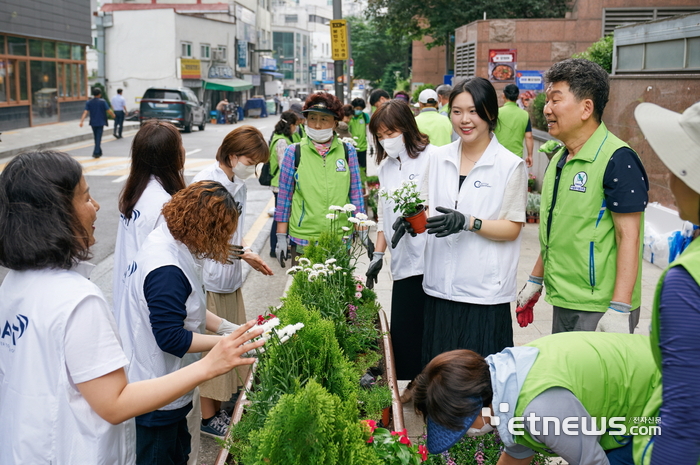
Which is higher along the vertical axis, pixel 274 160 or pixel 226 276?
pixel 274 160

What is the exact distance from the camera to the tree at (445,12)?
68.5ft

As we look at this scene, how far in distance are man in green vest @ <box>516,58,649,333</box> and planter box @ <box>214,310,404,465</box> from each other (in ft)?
3.12

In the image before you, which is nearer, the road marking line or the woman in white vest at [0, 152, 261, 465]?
the woman in white vest at [0, 152, 261, 465]

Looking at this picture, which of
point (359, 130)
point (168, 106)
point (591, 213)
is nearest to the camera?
point (591, 213)

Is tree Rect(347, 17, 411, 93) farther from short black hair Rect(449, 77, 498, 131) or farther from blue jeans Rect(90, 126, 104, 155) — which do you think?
short black hair Rect(449, 77, 498, 131)

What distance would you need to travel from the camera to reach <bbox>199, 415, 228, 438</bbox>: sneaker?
14.1 ft

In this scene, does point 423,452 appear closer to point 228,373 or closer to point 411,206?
point 411,206

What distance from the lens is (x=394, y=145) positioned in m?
4.68

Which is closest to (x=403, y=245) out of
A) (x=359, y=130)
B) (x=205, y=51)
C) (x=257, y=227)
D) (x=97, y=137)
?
(x=257, y=227)

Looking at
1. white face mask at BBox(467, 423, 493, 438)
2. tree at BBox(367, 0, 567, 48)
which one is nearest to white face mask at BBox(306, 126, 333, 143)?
white face mask at BBox(467, 423, 493, 438)

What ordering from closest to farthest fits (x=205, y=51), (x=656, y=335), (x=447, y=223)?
(x=656, y=335) < (x=447, y=223) < (x=205, y=51)

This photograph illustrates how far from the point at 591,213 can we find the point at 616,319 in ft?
1.64

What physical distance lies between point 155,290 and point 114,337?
78 centimetres


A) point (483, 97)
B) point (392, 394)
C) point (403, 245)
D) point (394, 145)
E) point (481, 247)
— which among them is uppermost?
point (483, 97)
